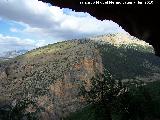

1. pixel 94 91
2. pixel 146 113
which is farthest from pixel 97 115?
pixel 146 113

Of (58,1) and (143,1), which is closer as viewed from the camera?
(143,1)

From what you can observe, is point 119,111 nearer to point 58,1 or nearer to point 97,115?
point 97,115

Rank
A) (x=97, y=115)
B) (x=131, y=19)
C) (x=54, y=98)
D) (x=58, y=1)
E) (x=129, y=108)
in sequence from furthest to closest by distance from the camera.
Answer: (x=54, y=98) → (x=129, y=108) → (x=97, y=115) → (x=131, y=19) → (x=58, y=1)

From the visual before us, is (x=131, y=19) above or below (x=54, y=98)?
above

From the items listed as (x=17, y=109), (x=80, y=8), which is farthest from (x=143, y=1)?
(x=17, y=109)

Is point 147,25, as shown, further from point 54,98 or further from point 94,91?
point 54,98

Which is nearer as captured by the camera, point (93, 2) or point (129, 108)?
point (93, 2)

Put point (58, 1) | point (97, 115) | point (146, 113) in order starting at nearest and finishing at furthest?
point (58, 1)
point (97, 115)
point (146, 113)

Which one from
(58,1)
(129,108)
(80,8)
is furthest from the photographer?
(129,108)

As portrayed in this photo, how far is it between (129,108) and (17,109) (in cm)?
2119

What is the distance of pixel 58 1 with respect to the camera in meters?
11.1

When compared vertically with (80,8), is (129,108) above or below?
below

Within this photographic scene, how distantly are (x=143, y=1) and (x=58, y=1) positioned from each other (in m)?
2.76

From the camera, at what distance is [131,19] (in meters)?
12.9
